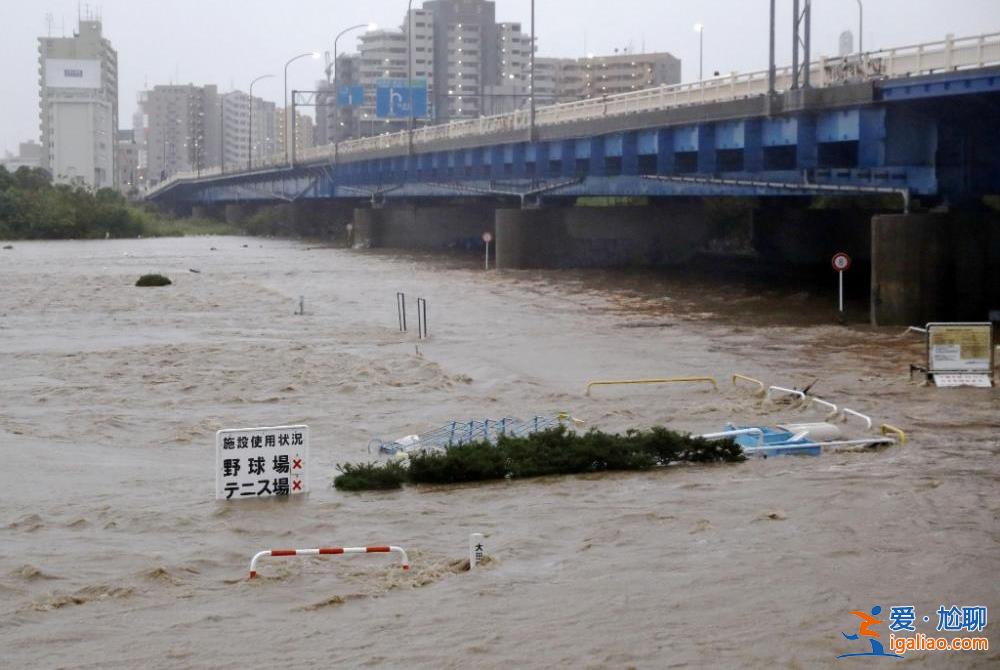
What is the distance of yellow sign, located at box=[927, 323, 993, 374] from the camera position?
990 inches

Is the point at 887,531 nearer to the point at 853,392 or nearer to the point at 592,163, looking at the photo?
the point at 853,392

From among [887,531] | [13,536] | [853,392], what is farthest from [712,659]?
[853,392]

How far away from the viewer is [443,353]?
33.1 meters

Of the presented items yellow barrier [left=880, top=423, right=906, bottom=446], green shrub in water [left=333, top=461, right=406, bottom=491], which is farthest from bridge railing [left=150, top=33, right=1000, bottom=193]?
green shrub in water [left=333, top=461, right=406, bottom=491]

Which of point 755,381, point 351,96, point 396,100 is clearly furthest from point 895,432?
point 351,96

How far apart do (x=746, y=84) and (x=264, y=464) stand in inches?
1368

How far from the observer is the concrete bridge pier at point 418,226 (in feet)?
322

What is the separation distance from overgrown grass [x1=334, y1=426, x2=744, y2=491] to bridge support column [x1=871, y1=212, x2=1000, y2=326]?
20.3m

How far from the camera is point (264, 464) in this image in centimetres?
1673

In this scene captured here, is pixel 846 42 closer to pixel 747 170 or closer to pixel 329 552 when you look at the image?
pixel 747 170

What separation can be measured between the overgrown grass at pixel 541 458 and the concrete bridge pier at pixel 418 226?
78.3 metres

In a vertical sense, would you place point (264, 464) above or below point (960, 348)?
below

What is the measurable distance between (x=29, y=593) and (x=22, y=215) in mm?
107662

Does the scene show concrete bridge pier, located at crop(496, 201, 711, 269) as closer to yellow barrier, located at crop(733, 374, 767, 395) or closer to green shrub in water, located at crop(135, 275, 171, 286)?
green shrub in water, located at crop(135, 275, 171, 286)
